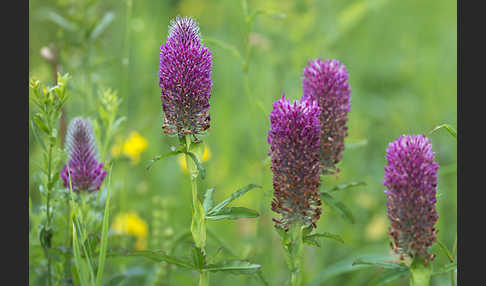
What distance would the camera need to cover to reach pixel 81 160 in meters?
2.87

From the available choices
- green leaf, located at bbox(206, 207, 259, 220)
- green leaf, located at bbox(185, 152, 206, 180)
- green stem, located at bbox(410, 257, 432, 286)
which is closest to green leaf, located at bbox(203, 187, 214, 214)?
green leaf, located at bbox(206, 207, 259, 220)

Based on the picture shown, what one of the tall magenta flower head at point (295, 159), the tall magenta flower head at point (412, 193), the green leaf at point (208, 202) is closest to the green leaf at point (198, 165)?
the green leaf at point (208, 202)

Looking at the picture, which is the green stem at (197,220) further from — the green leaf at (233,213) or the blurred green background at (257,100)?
the blurred green background at (257,100)

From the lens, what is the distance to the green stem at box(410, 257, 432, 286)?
2.42 meters

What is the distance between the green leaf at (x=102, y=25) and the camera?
390 centimetres

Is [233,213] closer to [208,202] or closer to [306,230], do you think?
[208,202]

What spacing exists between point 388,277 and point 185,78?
1192mm

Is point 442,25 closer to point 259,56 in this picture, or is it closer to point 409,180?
point 259,56

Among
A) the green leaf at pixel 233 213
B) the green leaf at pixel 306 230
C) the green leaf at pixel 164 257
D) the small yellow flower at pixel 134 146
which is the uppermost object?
the small yellow flower at pixel 134 146

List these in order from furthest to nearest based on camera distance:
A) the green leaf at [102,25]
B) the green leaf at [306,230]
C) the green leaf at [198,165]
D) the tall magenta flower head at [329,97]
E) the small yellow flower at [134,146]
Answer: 1. the small yellow flower at [134,146]
2. the green leaf at [102,25]
3. the tall magenta flower head at [329,97]
4. the green leaf at [306,230]
5. the green leaf at [198,165]

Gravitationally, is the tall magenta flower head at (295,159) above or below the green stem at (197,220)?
above

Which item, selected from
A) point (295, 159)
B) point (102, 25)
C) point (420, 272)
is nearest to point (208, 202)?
point (295, 159)

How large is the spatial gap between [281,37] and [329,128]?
10.1 feet

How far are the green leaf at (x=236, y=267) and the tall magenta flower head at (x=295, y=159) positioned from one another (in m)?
0.22
